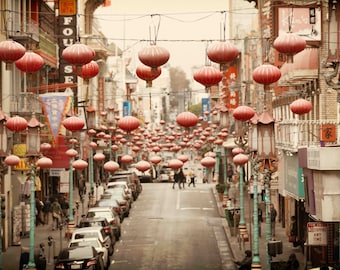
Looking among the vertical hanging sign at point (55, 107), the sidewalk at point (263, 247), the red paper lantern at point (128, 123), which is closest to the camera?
the red paper lantern at point (128, 123)

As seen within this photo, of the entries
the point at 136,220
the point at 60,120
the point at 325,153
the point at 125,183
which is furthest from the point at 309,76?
the point at 125,183

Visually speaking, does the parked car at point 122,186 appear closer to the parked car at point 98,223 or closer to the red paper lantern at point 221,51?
the parked car at point 98,223

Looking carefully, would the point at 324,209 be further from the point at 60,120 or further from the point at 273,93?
the point at 273,93

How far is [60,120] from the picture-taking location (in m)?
44.5

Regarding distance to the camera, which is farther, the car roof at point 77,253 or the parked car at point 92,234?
the parked car at point 92,234

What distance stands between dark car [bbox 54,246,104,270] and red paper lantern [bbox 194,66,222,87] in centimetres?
872

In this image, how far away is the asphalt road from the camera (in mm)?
39438

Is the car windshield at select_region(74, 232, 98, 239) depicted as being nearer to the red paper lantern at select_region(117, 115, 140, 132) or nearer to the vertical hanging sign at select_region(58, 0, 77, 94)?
the red paper lantern at select_region(117, 115, 140, 132)

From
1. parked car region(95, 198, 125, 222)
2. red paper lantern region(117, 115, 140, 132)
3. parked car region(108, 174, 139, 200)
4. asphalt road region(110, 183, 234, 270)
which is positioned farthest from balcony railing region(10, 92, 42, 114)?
parked car region(108, 174, 139, 200)

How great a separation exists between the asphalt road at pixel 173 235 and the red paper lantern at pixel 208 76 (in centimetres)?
1480

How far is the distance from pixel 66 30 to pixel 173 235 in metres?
12.9

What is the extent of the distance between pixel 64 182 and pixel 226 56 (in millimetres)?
24661

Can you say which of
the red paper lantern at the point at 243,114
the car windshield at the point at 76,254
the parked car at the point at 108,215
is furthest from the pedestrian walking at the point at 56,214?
the red paper lantern at the point at 243,114

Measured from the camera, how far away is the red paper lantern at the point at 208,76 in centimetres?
2395
